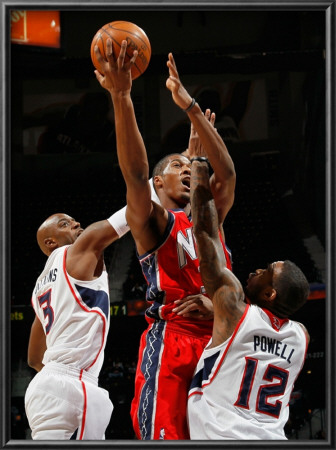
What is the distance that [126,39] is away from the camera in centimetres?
316

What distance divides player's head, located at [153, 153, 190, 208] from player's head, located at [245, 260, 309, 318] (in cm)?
75

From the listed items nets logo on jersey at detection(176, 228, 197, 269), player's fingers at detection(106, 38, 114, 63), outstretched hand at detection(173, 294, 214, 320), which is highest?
player's fingers at detection(106, 38, 114, 63)

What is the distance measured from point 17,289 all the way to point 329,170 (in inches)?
323

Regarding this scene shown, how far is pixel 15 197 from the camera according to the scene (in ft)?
37.0

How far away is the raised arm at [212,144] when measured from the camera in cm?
324

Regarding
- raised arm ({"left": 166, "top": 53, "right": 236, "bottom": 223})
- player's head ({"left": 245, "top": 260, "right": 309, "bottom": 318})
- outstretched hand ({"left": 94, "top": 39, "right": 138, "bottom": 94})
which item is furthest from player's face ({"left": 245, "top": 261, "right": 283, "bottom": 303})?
outstretched hand ({"left": 94, "top": 39, "right": 138, "bottom": 94})

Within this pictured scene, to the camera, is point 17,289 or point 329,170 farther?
point 17,289

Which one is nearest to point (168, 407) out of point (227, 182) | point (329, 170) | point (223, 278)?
point (223, 278)

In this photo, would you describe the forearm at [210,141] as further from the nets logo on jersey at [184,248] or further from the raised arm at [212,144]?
the nets logo on jersey at [184,248]

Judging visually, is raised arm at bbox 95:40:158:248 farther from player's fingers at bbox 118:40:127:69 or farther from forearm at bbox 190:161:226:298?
forearm at bbox 190:161:226:298

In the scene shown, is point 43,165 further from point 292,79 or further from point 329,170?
point 329,170

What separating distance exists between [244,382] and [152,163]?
7.70m

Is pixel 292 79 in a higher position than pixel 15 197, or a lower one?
higher

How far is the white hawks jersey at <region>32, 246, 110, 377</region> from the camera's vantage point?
3961 mm
